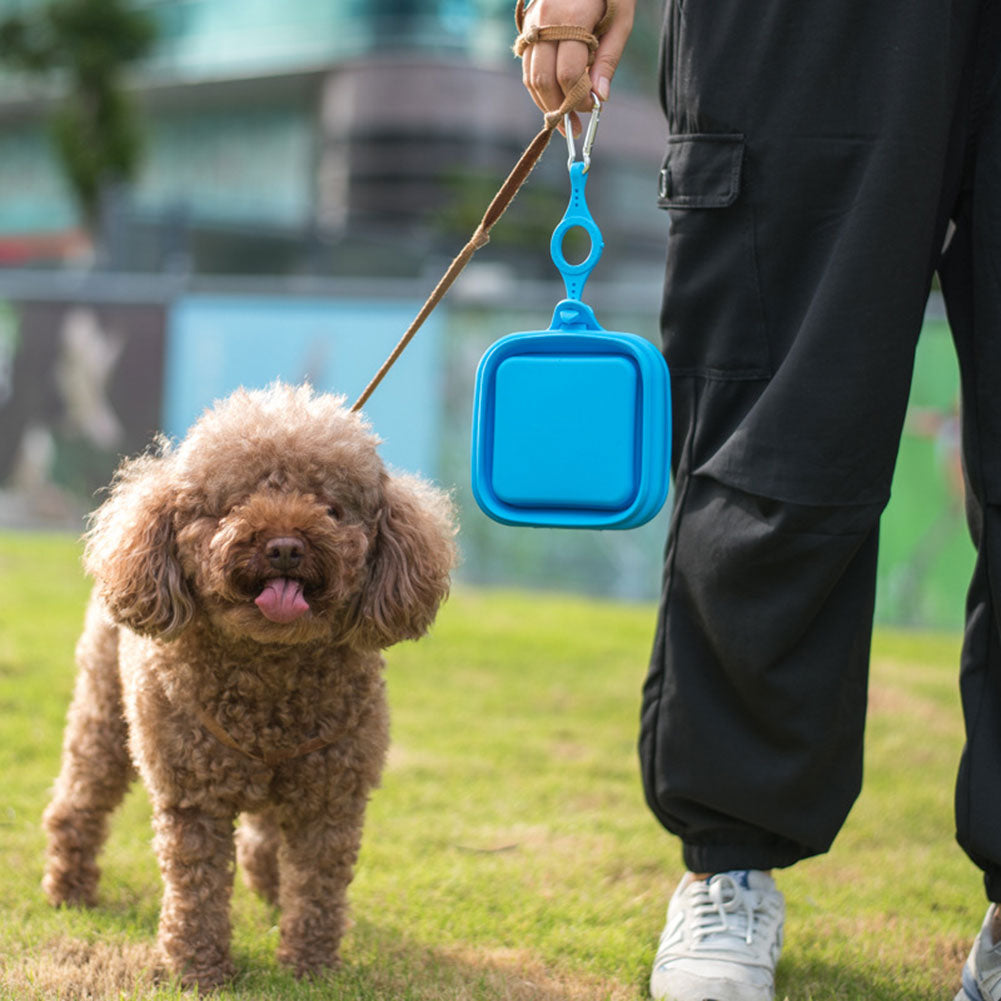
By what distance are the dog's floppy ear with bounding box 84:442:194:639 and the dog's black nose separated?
0.65 feet

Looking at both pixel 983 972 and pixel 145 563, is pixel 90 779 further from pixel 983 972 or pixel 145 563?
pixel 983 972

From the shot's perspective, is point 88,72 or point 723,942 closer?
point 723,942

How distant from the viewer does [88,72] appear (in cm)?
2680

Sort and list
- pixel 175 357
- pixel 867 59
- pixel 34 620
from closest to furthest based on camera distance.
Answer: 1. pixel 867 59
2. pixel 34 620
3. pixel 175 357

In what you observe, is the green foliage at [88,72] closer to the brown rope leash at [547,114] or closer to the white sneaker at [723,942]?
the brown rope leash at [547,114]

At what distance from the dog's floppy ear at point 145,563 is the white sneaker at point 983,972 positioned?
1377 mm

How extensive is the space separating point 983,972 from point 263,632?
1254 millimetres

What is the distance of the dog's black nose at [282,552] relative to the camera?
192 cm

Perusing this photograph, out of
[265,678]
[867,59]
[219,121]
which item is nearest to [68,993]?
[265,678]

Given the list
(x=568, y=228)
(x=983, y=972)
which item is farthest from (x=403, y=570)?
(x=983, y=972)

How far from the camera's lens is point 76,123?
26703 mm

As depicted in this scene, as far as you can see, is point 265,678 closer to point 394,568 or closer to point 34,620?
point 394,568

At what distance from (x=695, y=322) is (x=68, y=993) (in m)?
1.44

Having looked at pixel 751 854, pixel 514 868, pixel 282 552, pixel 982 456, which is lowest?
pixel 514 868
